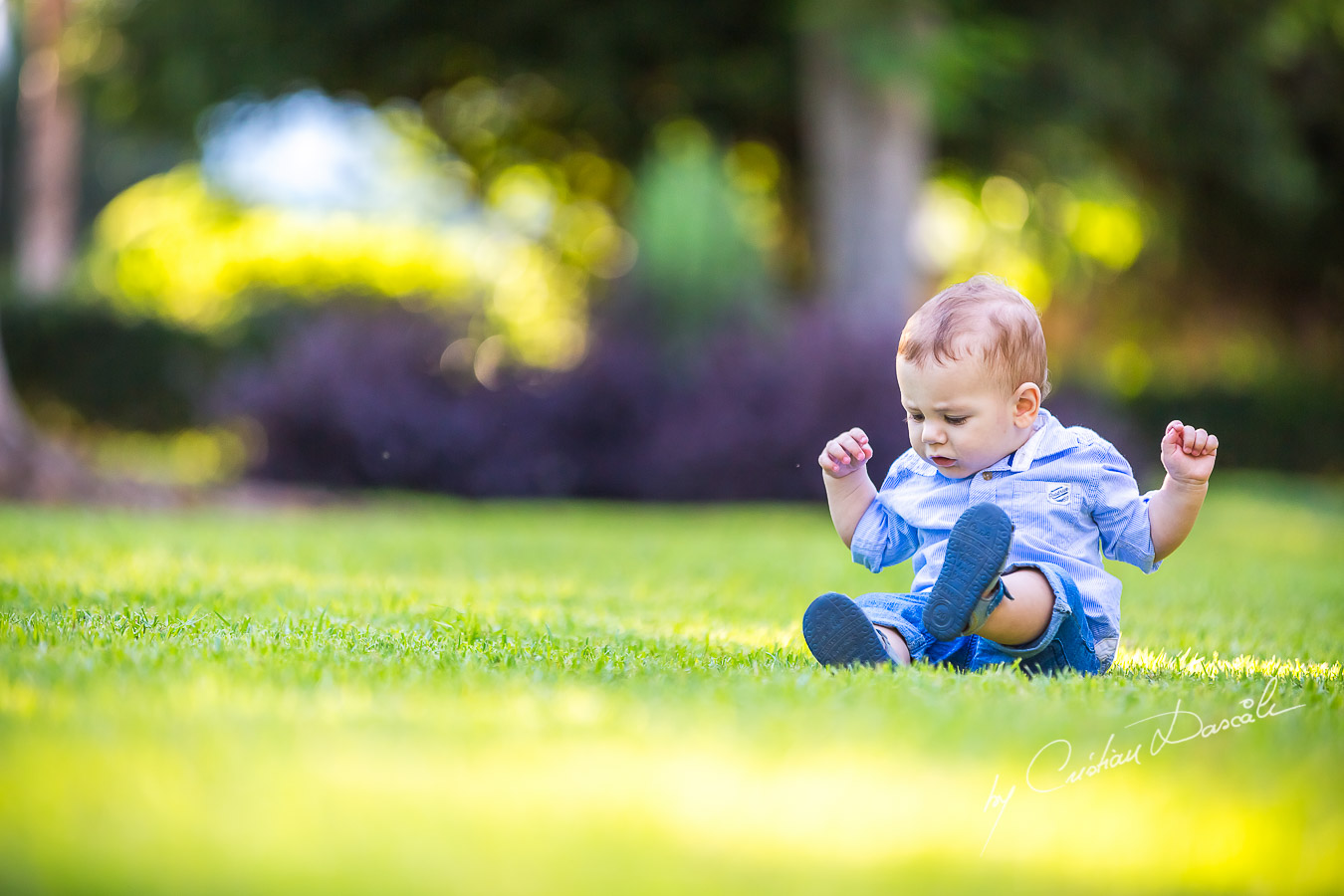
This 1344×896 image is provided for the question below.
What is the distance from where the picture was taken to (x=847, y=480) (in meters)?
3.01

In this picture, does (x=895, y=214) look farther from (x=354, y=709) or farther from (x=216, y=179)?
(x=354, y=709)

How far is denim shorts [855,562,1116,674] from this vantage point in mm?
2699

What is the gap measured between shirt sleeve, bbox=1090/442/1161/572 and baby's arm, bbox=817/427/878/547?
535mm

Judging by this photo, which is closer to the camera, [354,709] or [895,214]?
[354,709]

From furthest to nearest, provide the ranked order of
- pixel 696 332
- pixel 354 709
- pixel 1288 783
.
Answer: pixel 696 332 < pixel 354 709 < pixel 1288 783

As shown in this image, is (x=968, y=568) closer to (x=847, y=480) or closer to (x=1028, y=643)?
(x=1028, y=643)

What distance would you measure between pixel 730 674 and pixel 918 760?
79 cm

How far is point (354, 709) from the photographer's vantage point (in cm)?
194

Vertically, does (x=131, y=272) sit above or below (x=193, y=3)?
below

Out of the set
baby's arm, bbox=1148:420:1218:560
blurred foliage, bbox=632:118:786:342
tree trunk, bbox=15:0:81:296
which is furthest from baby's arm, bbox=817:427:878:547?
tree trunk, bbox=15:0:81:296

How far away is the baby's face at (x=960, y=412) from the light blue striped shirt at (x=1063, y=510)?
69 mm

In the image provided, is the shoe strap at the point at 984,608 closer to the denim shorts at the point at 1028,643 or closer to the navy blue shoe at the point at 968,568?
the navy blue shoe at the point at 968,568

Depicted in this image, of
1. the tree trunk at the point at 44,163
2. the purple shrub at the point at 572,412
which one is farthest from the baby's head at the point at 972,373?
the tree trunk at the point at 44,163

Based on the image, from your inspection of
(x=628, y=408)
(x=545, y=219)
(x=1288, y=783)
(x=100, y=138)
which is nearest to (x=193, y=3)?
(x=545, y=219)
